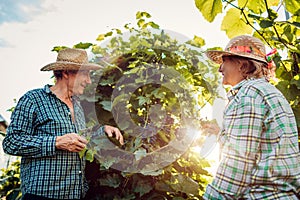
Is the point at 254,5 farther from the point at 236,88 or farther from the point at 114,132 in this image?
the point at 114,132

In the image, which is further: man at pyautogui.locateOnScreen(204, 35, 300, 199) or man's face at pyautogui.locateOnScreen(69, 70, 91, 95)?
man's face at pyautogui.locateOnScreen(69, 70, 91, 95)

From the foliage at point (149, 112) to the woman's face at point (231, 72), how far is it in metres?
0.48

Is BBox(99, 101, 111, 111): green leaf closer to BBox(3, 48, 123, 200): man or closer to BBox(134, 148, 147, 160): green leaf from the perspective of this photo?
BBox(3, 48, 123, 200): man

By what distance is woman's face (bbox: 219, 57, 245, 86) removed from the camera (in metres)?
1.69

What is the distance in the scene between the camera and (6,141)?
1970 mm

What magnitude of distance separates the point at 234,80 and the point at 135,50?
767 millimetres

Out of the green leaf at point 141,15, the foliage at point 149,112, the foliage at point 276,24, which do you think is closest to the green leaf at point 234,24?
the foliage at point 276,24

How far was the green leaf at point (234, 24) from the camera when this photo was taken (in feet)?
5.92

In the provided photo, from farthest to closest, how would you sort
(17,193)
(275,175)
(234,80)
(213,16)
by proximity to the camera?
(17,193), (234,80), (213,16), (275,175)

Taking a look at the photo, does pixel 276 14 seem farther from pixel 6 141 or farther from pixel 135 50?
pixel 6 141

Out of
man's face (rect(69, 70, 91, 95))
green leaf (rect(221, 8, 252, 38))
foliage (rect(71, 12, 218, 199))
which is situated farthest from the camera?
man's face (rect(69, 70, 91, 95))

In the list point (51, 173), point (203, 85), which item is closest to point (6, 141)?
point (51, 173)

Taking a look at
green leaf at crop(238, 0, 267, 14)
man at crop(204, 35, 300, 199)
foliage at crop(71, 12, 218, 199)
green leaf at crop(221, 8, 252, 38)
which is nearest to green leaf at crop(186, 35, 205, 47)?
foliage at crop(71, 12, 218, 199)

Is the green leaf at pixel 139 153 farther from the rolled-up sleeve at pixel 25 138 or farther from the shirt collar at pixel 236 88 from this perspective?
the shirt collar at pixel 236 88
